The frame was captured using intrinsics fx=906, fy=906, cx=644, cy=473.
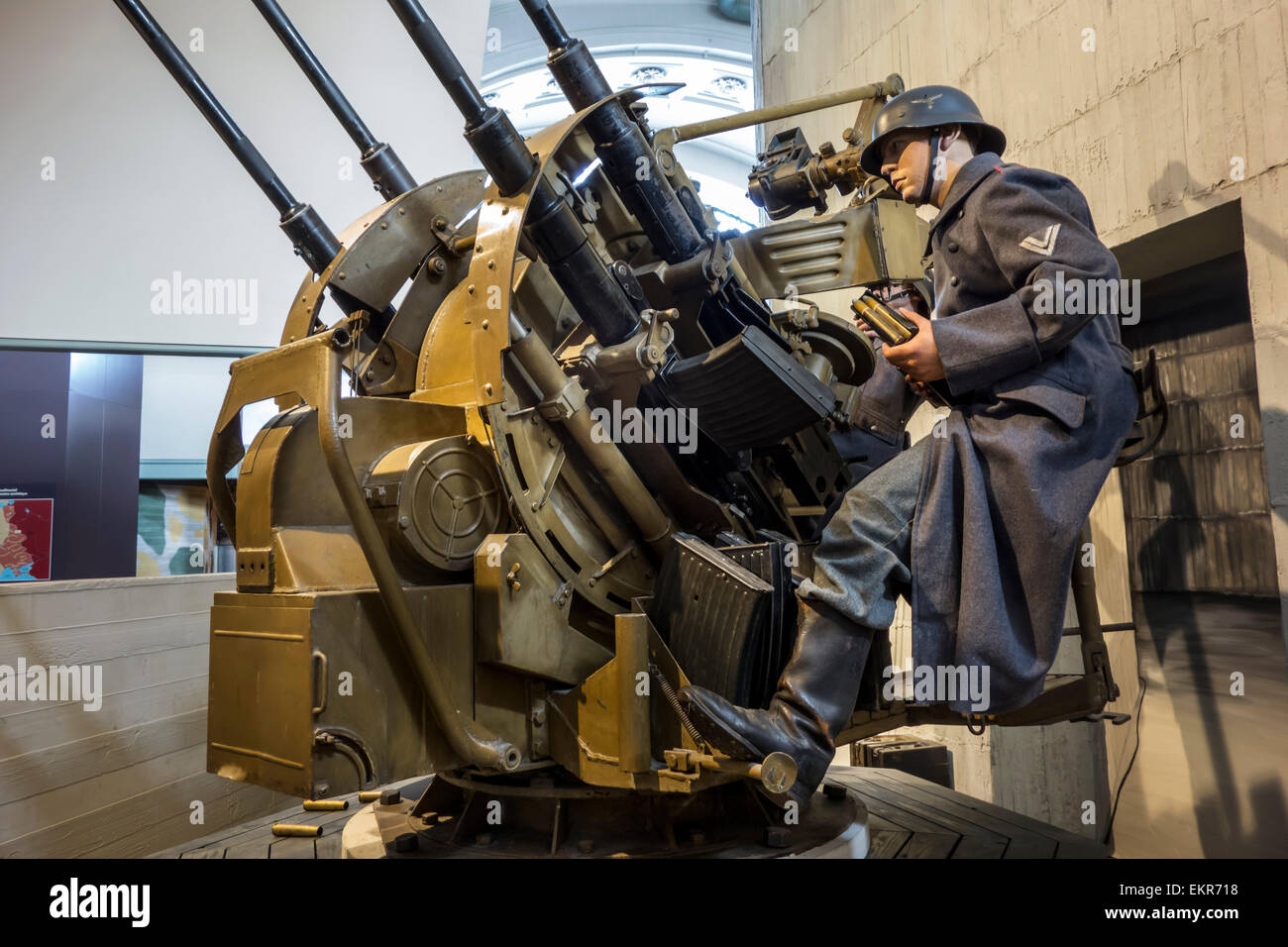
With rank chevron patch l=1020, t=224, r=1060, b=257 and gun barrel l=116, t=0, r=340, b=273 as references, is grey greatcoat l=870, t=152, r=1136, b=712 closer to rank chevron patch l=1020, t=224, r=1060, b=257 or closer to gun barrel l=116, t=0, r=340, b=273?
rank chevron patch l=1020, t=224, r=1060, b=257

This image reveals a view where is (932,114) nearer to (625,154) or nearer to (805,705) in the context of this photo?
(625,154)

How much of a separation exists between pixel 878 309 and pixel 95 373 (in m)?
4.36

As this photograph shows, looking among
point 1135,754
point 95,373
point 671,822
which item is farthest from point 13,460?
point 1135,754

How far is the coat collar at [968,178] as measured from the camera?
2521 mm

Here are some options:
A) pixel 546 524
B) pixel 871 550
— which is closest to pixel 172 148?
pixel 546 524

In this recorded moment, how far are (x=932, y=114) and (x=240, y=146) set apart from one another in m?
2.66

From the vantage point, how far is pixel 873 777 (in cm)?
381

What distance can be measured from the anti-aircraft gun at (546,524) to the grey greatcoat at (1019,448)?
0.43 meters

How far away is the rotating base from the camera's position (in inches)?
102

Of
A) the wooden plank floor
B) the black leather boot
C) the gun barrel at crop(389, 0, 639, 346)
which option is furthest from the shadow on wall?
the gun barrel at crop(389, 0, 639, 346)

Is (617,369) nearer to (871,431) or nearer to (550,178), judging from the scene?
(550,178)

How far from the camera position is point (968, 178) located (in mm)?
2539

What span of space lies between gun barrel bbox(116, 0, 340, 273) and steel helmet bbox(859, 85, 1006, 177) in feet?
7.44

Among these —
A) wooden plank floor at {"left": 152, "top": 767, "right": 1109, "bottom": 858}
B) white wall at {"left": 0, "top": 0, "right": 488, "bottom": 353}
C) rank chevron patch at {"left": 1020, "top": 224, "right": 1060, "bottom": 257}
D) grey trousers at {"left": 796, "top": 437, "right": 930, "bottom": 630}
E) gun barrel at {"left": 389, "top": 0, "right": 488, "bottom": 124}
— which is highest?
white wall at {"left": 0, "top": 0, "right": 488, "bottom": 353}
